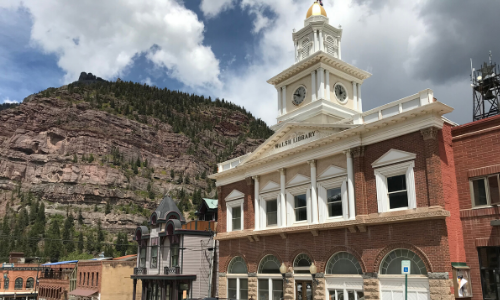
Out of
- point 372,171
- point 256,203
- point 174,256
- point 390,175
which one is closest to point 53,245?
point 174,256

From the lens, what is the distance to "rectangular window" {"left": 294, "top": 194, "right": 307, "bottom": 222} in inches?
1172

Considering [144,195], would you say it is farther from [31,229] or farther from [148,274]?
[148,274]

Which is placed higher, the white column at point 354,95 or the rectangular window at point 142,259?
the white column at point 354,95

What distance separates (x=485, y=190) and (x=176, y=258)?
88.2ft

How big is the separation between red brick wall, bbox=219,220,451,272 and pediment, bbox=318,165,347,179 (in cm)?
342

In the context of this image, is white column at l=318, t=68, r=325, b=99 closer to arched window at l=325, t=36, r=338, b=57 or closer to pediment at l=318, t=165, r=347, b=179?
arched window at l=325, t=36, r=338, b=57

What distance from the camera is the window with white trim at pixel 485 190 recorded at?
22047mm

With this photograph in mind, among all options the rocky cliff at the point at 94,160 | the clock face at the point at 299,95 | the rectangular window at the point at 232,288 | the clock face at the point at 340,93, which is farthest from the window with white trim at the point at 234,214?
the rocky cliff at the point at 94,160

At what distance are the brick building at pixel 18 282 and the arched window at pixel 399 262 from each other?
7154 cm

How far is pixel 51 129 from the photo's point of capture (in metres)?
171

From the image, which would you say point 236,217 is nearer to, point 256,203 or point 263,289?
point 256,203

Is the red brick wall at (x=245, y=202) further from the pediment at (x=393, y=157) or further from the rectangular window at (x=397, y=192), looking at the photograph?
the rectangular window at (x=397, y=192)

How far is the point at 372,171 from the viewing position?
25438 millimetres

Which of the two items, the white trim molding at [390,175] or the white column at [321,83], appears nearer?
the white trim molding at [390,175]
